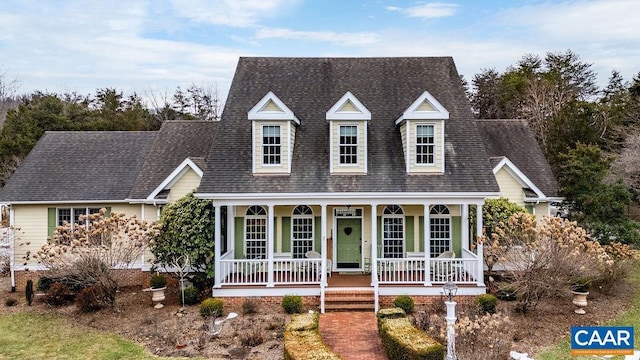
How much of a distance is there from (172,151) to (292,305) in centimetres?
1052

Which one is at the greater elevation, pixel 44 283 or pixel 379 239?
pixel 379 239

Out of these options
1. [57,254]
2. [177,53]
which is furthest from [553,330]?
[177,53]

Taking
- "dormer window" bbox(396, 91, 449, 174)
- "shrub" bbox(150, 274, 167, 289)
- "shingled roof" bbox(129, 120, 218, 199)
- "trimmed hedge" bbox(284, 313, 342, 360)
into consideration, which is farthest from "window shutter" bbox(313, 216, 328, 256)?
"shrub" bbox(150, 274, 167, 289)

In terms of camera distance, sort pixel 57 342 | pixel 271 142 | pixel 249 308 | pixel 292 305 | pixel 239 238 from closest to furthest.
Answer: pixel 57 342 → pixel 292 305 → pixel 249 308 → pixel 271 142 → pixel 239 238

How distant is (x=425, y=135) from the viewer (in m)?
16.1

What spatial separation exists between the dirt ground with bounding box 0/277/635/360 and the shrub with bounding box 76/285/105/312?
0.89 ft

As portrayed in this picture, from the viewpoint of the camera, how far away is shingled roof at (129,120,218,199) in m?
18.8

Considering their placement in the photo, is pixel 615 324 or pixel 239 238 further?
pixel 239 238

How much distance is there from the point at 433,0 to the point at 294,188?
1056 cm

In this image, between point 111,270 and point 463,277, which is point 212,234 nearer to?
point 111,270

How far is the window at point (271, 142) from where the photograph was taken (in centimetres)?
1611

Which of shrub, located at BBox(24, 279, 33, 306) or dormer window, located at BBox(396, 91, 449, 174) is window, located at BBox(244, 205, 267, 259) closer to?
dormer window, located at BBox(396, 91, 449, 174)

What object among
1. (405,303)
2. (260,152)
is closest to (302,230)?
(260,152)

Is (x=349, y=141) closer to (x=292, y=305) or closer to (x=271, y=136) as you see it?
(x=271, y=136)
